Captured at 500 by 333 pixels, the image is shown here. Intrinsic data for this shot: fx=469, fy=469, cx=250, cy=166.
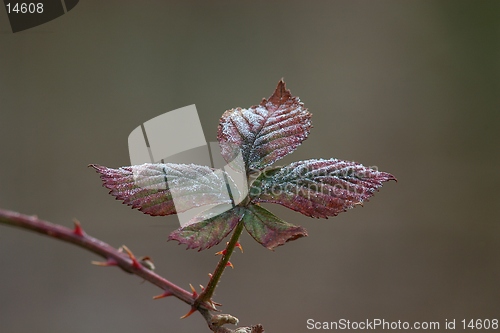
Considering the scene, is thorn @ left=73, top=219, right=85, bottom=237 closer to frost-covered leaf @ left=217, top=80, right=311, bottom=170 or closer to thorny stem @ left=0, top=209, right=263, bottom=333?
thorny stem @ left=0, top=209, right=263, bottom=333

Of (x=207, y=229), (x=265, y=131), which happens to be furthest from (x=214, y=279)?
(x=265, y=131)

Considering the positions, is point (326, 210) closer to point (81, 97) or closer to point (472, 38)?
point (81, 97)

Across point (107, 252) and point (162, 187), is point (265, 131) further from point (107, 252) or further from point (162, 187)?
point (107, 252)

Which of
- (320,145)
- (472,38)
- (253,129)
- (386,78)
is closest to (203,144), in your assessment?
(253,129)

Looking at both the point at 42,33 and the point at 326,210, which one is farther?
the point at 42,33

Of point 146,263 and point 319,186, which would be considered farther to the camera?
point 319,186

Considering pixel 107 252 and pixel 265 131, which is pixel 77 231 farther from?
pixel 265 131
